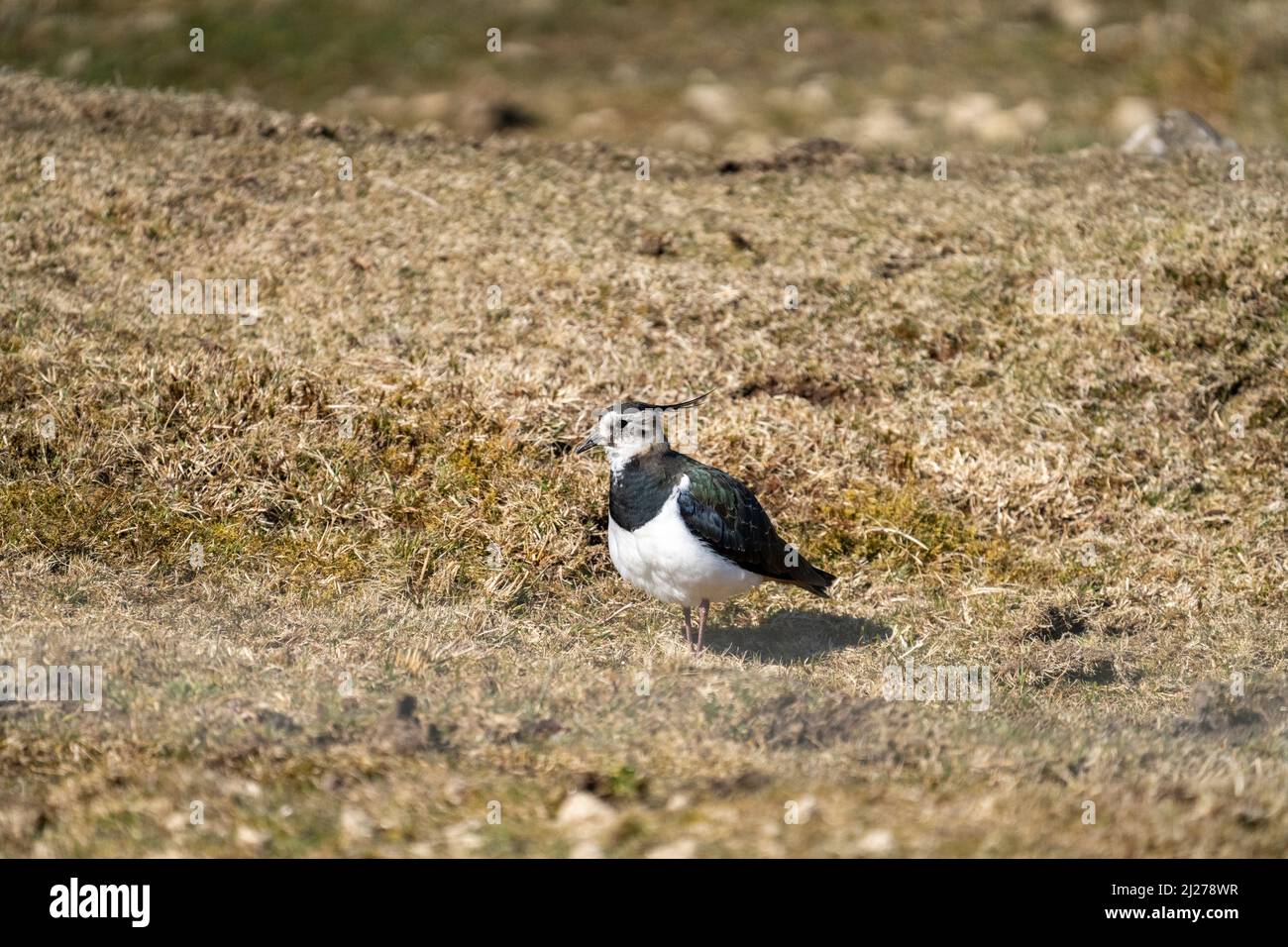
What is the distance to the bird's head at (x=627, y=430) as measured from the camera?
6750 mm

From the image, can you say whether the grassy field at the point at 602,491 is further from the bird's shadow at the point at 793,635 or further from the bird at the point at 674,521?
the bird at the point at 674,521

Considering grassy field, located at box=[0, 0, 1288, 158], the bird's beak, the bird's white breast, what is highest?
grassy field, located at box=[0, 0, 1288, 158]

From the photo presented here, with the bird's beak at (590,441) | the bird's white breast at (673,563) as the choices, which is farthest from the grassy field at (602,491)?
the bird's beak at (590,441)

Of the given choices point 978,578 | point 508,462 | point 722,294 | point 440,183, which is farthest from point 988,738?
point 440,183

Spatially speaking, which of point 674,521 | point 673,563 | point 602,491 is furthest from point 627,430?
point 602,491

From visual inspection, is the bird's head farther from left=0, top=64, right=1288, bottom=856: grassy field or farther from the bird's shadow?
the bird's shadow

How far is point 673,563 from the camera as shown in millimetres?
6500

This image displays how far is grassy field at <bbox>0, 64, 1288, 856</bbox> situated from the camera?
4.85 meters

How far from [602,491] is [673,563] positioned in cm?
202

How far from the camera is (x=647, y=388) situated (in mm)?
9445

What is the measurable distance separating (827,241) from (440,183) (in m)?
3.69

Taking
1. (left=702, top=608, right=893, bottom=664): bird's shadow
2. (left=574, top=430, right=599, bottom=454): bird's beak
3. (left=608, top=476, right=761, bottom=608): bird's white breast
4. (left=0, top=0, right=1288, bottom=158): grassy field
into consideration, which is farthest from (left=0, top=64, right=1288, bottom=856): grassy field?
(left=0, top=0, right=1288, bottom=158): grassy field

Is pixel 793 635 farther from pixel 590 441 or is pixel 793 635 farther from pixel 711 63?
pixel 711 63

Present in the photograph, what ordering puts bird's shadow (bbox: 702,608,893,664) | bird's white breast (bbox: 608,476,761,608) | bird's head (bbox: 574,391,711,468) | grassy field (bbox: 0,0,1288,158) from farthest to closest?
grassy field (bbox: 0,0,1288,158) → bird's shadow (bbox: 702,608,893,664) → bird's head (bbox: 574,391,711,468) → bird's white breast (bbox: 608,476,761,608)
